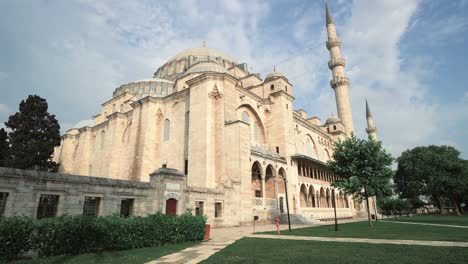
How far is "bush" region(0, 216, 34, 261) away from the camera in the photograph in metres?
6.71

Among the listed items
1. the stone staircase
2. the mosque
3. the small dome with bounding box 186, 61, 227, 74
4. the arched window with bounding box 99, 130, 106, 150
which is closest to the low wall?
the mosque

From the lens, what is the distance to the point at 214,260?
7.05 meters

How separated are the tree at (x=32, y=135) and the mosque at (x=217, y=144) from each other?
20.2ft

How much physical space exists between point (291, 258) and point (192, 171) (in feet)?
55.2

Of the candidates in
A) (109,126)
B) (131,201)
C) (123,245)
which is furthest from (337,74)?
(123,245)

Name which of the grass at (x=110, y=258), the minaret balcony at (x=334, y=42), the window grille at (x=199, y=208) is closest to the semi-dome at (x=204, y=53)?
the minaret balcony at (x=334, y=42)

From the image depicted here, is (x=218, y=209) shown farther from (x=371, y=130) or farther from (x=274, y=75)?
(x=371, y=130)

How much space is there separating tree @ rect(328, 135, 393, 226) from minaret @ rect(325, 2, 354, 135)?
87.4 feet

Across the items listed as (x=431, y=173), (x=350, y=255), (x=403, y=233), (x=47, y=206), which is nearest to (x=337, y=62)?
(x=431, y=173)

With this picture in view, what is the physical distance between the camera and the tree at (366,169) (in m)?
19.8

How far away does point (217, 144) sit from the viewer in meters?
23.0

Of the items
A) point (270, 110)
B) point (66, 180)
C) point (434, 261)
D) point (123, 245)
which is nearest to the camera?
point (434, 261)

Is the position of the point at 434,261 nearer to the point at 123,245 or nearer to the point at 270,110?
the point at 123,245

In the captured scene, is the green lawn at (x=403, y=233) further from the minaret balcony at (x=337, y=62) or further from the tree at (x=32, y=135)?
the minaret balcony at (x=337, y=62)
